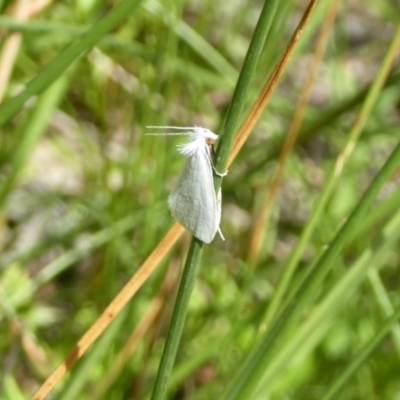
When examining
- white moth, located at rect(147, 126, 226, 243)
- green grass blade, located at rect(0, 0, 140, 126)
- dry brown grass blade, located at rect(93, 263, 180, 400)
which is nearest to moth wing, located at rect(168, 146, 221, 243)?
white moth, located at rect(147, 126, 226, 243)

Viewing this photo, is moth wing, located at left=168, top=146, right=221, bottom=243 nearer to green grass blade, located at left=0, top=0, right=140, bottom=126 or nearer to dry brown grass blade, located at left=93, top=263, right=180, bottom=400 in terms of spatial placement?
green grass blade, located at left=0, top=0, right=140, bottom=126

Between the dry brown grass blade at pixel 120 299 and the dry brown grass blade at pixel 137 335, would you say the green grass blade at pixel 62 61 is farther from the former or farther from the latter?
the dry brown grass blade at pixel 137 335

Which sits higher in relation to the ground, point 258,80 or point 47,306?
point 258,80

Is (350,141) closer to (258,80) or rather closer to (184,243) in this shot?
(184,243)

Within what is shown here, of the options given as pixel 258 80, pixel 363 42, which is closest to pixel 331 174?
pixel 258 80

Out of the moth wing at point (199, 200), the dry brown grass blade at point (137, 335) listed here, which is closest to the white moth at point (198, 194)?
the moth wing at point (199, 200)
